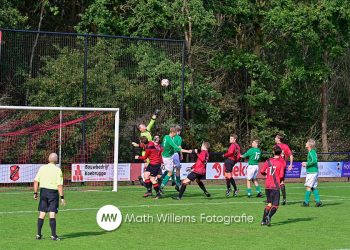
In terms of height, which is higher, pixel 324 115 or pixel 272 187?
pixel 324 115

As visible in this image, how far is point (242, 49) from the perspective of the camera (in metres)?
42.6

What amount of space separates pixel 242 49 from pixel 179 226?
25413mm

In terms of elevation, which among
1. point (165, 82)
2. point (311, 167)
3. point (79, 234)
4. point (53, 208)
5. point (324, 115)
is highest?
point (165, 82)

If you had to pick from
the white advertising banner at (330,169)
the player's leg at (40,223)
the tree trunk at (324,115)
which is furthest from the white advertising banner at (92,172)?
the tree trunk at (324,115)

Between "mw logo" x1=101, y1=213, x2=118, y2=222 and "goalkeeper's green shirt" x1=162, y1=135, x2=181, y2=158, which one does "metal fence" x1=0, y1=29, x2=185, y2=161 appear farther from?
"mw logo" x1=101, y1=213, x2=118, y2=222

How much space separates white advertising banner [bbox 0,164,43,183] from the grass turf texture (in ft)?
7.28

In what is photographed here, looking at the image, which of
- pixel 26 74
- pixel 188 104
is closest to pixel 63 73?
pixel 26 74

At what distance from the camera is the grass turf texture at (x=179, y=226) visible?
15.7m

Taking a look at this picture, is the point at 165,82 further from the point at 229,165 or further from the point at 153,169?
the point at 153,169

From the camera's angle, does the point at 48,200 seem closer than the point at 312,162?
Yes

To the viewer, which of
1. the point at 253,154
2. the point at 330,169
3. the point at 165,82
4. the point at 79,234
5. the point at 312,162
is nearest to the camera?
the point at 79,234

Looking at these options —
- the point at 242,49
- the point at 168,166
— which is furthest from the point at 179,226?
the point at 242,49

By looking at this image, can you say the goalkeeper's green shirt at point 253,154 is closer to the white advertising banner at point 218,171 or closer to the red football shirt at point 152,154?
the red football shirt at point 152,154

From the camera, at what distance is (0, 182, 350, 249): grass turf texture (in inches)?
A: 617
